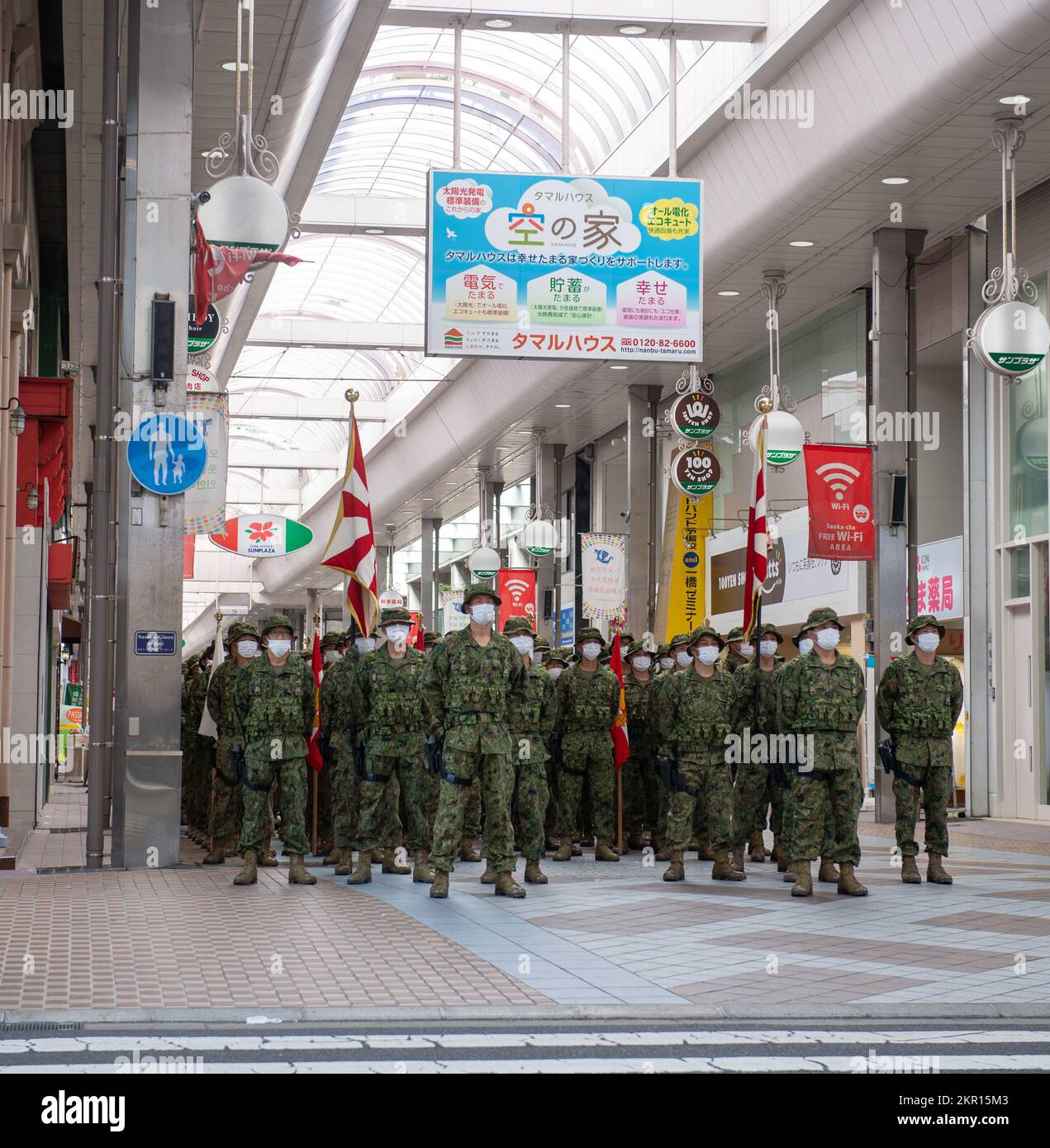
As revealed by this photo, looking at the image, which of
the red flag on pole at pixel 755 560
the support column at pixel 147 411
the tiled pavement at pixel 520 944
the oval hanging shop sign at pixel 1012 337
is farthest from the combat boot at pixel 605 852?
the oval hanging shop sign at pixel 1012 337

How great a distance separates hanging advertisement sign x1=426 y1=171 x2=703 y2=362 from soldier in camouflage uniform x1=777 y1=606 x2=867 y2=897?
5283mm

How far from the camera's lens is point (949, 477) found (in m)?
22.3

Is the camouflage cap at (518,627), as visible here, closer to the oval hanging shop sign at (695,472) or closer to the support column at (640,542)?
the oval hanging shop sign at (695,472)

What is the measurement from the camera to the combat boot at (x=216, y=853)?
13484 mm

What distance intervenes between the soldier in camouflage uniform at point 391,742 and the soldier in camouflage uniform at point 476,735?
0.56 meters

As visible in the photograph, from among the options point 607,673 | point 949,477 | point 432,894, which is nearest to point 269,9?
point 607,673

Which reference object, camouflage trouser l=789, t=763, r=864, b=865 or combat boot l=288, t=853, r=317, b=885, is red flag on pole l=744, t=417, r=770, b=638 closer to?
camouflage trouser l=789, t=763, r=864, b=865

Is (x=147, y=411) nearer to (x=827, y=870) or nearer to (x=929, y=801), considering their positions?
(x=827, y=870)

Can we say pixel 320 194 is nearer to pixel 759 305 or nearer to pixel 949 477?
pixel 759 305

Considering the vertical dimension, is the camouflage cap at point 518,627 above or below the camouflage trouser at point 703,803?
above

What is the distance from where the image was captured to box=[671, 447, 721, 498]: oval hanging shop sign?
22.5 metres

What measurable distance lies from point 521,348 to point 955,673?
18.8ft

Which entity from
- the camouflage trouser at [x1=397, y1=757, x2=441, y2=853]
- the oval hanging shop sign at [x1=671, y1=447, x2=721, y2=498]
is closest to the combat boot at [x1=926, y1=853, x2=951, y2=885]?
the camouflage trouser at [x1=397, y1=757, x2=441, y2=853]

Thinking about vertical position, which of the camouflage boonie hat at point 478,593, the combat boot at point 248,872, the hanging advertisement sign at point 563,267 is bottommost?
the combat boot at point 248,872
